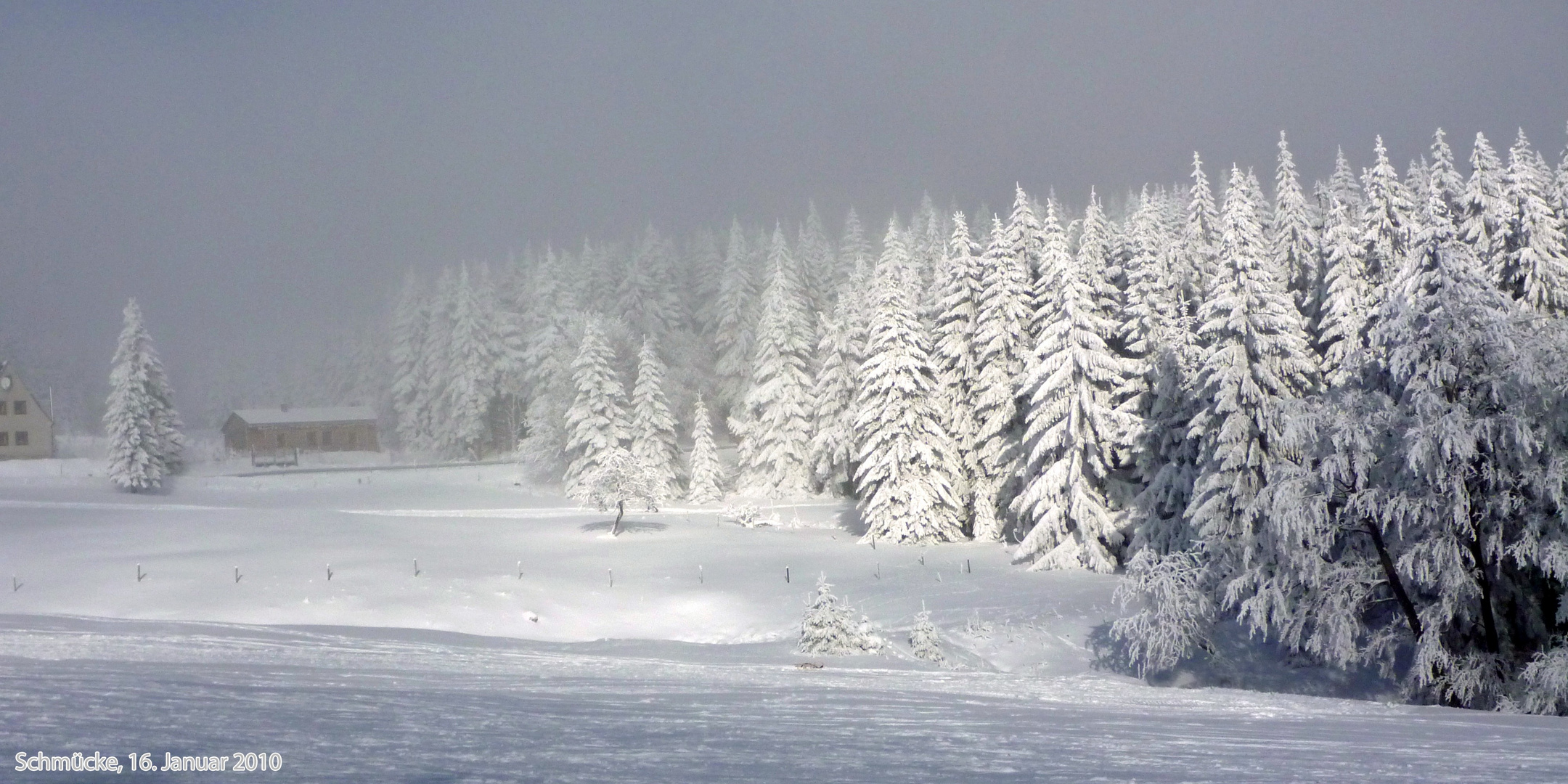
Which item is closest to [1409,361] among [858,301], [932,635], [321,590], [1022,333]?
[932,635]

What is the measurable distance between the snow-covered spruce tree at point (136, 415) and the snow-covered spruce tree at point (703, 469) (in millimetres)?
34616

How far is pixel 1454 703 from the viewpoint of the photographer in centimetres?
2195

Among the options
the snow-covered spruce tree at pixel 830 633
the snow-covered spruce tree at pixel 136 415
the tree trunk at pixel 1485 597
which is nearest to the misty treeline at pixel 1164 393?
the tree trunk at pixel 1485 597

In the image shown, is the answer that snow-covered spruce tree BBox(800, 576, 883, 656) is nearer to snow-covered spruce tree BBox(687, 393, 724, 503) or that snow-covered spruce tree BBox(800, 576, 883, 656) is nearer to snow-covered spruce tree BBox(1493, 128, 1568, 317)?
snow-covered spruce tree BBox(1493, 128, 1568, 317)

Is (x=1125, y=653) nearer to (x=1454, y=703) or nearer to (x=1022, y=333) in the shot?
(x=1454, y=703)

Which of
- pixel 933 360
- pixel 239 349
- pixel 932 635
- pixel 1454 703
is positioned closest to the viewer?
pixel 1454 703

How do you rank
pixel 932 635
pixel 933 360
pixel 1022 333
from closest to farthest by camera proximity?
pixel 932 635, pixel 1022 333, pixel 933 360

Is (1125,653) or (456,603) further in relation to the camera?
(456,603)

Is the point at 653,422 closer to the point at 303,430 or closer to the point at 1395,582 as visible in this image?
the point at 303,430

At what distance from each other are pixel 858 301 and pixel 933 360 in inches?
586

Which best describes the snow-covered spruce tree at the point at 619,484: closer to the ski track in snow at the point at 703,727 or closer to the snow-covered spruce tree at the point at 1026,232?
the snow-covered spruce tree at the point at 1026,232

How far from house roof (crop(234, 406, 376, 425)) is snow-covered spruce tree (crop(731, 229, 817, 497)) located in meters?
39.8

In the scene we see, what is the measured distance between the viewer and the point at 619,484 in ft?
161

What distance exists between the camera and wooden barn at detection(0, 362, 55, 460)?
7719cm
